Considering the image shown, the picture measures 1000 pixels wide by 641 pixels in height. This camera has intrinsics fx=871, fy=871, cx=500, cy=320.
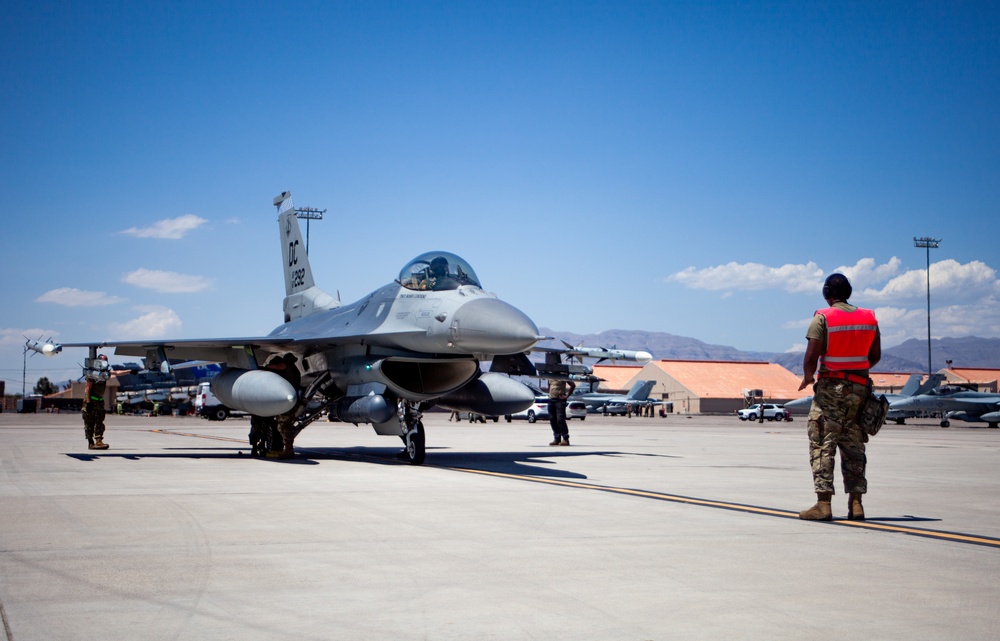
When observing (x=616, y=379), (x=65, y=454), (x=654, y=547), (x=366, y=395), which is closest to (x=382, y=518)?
(x=654, y=547)

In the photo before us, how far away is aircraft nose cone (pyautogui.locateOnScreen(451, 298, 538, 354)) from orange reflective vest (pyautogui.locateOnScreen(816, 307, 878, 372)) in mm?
5212

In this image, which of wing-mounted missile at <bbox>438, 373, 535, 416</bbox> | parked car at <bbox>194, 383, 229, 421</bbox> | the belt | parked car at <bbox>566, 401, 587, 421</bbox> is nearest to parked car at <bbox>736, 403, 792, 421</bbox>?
parked car at <bbox>566, 401, 587, 421</bbox>

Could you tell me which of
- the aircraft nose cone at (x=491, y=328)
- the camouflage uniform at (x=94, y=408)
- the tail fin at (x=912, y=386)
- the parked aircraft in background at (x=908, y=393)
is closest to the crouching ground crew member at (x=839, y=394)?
the aircraft nose cone at (x=491, y=328)

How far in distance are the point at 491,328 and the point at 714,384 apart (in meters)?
91.5

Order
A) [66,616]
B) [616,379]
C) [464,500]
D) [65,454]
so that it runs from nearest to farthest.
Answer: [66,616], [464,500], [65,454], [616,379]

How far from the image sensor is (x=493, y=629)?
3.93 m

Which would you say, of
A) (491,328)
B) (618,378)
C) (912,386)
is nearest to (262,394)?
(491,328)

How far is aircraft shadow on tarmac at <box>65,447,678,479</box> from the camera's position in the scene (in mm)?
13891

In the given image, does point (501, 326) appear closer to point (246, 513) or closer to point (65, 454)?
point (246, 513)

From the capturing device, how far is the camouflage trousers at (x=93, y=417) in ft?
56.6

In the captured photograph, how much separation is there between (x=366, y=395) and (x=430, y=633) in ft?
35.3

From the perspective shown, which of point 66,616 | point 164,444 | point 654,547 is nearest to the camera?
point 66,616

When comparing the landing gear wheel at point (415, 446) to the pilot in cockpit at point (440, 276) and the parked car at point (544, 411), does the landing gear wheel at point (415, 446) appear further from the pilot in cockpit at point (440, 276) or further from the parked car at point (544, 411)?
the parked car at point (544, 411)

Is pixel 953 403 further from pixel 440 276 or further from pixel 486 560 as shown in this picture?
pixel 486 560
